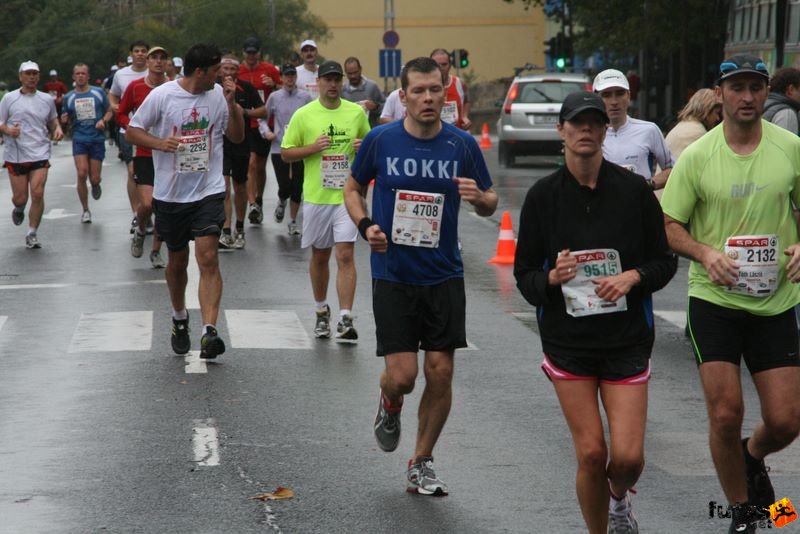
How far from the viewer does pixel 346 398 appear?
955 centimetres

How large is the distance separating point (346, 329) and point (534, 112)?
814 inches

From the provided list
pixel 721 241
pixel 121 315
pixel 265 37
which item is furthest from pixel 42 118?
pixel 265 37

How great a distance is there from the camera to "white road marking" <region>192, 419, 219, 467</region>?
25.9 ft

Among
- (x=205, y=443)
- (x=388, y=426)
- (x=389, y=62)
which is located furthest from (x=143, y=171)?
(x=389, y=62)

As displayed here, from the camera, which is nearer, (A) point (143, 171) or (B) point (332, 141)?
(B) point (332, 141)

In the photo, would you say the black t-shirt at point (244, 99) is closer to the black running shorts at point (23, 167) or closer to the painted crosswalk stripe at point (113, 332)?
the black running shorts at point (23, 167)

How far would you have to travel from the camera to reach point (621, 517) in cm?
603

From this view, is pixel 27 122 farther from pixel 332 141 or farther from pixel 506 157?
pixel 506 157

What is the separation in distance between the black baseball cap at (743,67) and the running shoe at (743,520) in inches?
64.8

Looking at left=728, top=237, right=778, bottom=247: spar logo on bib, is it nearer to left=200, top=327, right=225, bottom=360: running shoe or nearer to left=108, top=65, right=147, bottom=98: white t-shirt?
left=200, top=327, right=225, bottom=360: running shoe

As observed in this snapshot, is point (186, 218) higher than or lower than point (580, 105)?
lower

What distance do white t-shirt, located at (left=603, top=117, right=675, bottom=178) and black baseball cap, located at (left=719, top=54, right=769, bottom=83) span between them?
12.7 ft

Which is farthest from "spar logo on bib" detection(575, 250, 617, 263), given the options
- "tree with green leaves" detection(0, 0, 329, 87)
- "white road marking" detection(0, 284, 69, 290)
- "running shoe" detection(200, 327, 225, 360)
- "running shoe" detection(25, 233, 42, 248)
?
"tree with green leaves" detection(0, 0, 329, 87)

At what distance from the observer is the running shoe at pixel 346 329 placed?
11547 millimetres
